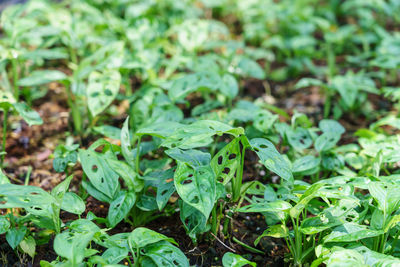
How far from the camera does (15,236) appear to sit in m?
1.93

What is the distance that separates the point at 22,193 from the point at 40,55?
1520mm

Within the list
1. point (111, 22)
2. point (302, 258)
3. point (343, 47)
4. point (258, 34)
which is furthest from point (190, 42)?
point (302, 258)

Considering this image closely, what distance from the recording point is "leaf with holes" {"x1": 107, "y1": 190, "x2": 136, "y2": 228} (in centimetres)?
199

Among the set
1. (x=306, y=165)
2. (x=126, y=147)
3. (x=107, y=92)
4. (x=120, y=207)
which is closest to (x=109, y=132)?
(x=107, y=92)

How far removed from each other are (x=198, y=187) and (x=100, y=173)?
0.61 m

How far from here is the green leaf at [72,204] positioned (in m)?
1.95

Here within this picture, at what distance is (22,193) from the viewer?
171 centimetres

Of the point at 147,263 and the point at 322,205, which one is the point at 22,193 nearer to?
the point at 147,263

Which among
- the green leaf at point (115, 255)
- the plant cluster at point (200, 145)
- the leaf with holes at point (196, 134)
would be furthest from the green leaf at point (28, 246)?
the leaf with holes at point (196, 134)

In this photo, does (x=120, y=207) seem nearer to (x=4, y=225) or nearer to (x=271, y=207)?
(x=4, y=225)

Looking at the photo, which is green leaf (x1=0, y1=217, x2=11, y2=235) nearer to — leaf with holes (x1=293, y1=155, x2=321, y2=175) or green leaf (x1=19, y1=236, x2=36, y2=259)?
green leaf (x1=19, y1=236, x2=36, y2=259)

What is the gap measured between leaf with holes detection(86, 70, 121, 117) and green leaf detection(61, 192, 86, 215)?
737mm

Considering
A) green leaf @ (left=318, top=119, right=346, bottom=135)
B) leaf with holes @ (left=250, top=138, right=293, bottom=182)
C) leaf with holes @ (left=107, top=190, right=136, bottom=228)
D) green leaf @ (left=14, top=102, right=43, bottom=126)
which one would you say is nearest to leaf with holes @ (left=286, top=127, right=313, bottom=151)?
green leaf @ (left=318, top=119, right=346, bottom=135)

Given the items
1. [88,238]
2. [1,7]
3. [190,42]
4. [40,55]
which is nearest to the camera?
[88,238]
